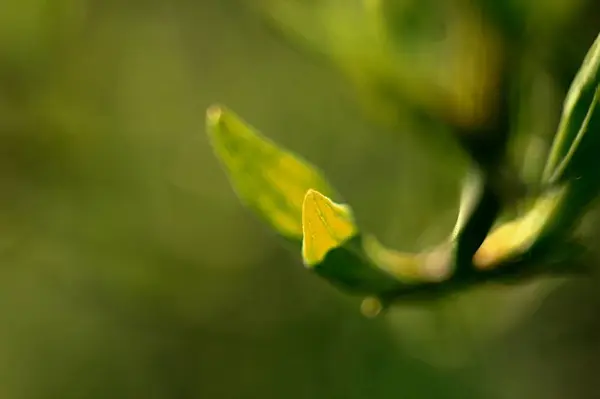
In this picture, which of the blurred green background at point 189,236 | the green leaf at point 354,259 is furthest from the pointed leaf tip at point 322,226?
the blurred green background at point 189,236

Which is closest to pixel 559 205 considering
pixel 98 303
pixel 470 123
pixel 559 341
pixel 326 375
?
pixel 470 123

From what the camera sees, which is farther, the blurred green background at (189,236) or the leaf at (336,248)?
the blurred green background at (189,236)

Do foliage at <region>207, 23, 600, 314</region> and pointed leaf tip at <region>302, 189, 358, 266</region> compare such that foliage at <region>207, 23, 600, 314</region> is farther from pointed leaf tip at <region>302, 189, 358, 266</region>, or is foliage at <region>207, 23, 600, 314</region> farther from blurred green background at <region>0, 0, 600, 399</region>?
blurred green background at <region>0, 0, 600, 399</region>

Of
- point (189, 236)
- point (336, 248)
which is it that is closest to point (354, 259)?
point (336, 248)

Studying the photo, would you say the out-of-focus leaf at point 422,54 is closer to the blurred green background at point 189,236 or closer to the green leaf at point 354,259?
the green leaf at point 354,259

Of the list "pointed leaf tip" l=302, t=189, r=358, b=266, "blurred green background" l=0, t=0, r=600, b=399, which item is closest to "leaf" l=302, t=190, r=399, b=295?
"pointed leaf tip" l=302, t=189, r=358, b=266

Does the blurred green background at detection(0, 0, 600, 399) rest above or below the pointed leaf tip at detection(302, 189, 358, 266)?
below

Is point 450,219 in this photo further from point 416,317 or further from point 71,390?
point 71,390
